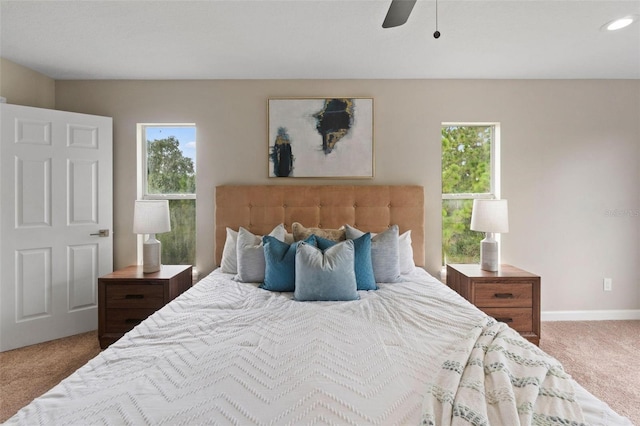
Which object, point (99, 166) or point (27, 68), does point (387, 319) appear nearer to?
point (99, 166)

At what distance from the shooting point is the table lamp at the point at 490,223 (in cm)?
277

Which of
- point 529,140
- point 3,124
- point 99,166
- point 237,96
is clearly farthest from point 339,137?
point 3,124

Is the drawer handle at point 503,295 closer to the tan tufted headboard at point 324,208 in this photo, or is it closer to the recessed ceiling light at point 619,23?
the tan tufted headboard at point 324,208

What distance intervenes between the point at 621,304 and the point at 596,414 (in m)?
3.26

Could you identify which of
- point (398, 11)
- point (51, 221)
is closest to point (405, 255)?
point (398, 11)

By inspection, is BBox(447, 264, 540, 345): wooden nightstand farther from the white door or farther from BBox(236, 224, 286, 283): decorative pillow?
the white door

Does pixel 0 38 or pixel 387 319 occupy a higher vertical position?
pixel 0 38

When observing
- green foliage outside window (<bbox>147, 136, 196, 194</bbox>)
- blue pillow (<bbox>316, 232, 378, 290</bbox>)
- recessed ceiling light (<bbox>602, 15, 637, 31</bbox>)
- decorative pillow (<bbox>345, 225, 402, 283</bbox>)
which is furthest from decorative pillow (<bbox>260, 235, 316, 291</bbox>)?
recessed ceiling light (<bbox>602, 15, 637, 31</bbox>)

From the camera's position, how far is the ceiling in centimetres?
202

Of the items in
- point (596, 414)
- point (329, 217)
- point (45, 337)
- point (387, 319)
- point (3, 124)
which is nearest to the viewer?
point (596, 414)

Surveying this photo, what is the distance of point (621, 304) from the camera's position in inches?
127

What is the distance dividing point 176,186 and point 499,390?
3.22 meters

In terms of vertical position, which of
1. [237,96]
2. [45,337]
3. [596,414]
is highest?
[237,96]

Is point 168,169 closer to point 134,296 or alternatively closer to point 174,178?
point 174,178
